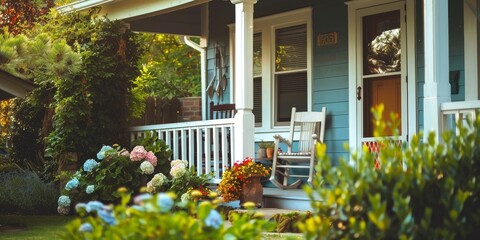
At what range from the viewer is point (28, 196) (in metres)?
9.85

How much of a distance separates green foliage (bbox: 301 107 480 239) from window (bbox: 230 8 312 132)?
680 centimetres

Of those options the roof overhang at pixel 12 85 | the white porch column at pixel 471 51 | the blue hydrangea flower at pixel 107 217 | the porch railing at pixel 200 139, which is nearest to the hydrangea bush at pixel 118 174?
the porch railing at pixel 200 139

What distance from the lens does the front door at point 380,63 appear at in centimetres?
902

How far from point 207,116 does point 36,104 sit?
2.50 m

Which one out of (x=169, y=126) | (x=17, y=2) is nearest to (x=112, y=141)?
(x=169, y=126)

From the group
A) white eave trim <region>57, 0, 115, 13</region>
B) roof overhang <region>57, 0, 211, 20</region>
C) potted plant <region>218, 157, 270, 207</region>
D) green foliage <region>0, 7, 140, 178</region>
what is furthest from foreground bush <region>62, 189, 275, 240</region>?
white eave trim <region>57, 0, 115, 13</region>

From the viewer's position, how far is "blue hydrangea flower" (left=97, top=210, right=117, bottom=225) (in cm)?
297

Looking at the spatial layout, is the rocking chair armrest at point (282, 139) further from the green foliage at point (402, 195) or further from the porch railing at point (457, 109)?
the green foliage at point (402, 195)

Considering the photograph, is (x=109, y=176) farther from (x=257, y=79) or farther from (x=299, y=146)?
(x=257, y=79)

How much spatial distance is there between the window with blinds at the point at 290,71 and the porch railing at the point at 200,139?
2.98 feet

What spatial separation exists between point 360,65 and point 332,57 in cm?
49

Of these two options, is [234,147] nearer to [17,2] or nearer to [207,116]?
[207,116]

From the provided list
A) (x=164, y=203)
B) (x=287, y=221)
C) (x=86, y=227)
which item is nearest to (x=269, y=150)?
(x=287, y=221)

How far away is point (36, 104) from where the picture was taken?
10.9 meters
